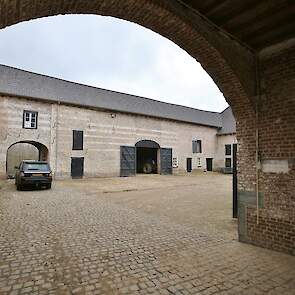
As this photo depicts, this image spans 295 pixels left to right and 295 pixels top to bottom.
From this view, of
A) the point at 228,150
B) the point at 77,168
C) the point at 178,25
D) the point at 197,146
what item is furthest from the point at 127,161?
the point at 178,25

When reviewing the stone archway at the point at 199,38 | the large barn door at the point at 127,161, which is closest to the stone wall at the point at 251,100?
the stone archway at the point at 199,38

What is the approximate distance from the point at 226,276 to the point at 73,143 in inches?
743

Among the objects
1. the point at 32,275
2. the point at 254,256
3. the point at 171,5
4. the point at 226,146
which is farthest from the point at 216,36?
Answer: the point at 226,146

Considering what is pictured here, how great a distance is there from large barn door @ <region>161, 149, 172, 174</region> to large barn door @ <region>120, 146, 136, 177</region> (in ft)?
13.4

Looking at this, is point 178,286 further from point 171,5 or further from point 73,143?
point 73,143

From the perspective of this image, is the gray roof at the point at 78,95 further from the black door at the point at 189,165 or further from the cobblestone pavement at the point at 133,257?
the cobblestone pavement at the point at 133,257

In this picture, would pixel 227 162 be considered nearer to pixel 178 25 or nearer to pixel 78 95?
pixel 78 95

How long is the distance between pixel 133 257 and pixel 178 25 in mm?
3938

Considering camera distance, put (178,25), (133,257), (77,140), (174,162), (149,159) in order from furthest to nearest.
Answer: (149,159), (174,162), (77,140), (133,257), (178,25)

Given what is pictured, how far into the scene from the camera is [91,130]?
21828 mm

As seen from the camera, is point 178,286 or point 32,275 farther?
point 32,275

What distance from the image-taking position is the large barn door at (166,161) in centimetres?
2694

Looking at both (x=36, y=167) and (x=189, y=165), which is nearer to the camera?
(x=36, y=167)

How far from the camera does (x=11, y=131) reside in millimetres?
18188
